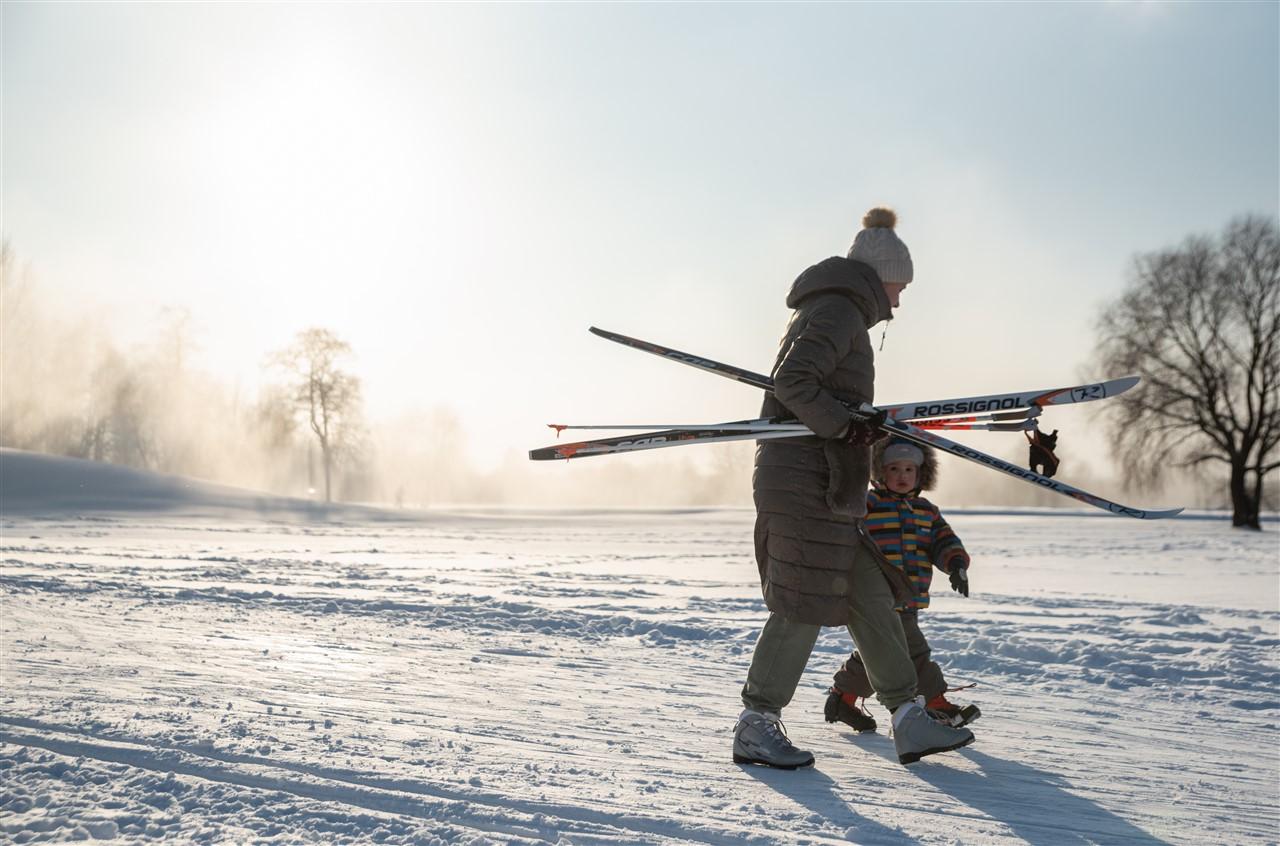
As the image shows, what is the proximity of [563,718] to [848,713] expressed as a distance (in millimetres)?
1129

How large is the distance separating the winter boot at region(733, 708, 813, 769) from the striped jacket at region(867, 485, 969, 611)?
786 millimetres

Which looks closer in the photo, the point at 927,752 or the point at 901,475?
the point at 927,752

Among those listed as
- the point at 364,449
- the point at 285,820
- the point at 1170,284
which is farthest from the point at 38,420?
the point at 285,820

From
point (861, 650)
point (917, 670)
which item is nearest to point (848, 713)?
point (917, 670)

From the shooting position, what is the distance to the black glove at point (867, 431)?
10.0 ft

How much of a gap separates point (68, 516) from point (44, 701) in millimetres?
21082

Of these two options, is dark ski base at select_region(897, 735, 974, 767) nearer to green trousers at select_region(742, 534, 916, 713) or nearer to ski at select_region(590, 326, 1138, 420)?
green trousers at select_region(742, 534, 916, 713)

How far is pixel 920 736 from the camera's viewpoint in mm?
3117

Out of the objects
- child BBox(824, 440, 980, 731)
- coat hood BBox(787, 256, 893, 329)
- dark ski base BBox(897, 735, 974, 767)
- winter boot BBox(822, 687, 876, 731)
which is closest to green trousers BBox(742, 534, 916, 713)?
dark ski base BBox(897, 735, 974, 767)

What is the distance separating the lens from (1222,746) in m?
3.47

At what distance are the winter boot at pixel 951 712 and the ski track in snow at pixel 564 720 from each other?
0.12 meters

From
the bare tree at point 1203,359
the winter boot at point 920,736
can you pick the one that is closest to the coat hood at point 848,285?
the winter boot at point 920,736

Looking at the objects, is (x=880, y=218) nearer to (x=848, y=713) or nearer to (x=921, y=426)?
(x=921, y=426)

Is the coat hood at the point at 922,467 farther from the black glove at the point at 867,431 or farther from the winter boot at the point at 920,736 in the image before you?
the winter boot at the point at 920,736
